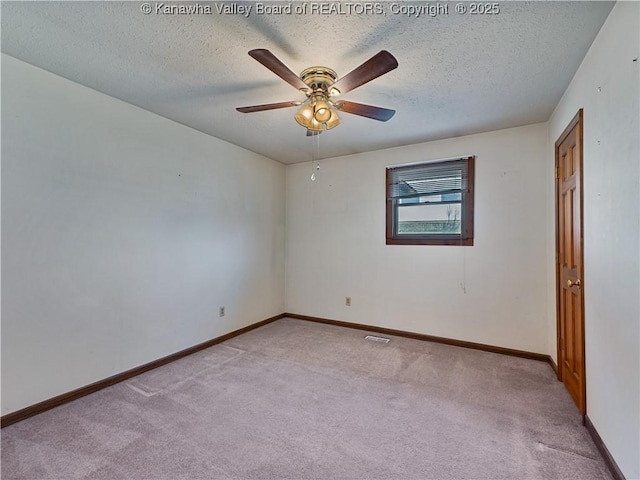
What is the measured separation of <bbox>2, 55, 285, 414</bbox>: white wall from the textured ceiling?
308 millimetres

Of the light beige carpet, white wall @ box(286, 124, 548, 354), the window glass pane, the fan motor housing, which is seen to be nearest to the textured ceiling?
the fan motor housing

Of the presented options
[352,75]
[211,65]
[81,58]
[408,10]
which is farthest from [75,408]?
[408,10]

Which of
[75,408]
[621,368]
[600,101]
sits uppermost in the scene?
[600,101]

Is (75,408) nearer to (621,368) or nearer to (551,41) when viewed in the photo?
(621,368)

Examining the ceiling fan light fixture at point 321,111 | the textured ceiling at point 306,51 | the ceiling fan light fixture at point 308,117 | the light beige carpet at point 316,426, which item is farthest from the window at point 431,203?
the ceiling fan light fixture at point 321,111

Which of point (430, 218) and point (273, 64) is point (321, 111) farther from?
point (430, 218)

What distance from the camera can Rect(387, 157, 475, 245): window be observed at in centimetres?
341

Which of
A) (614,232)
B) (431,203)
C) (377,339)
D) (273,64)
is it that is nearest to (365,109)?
(273,64)

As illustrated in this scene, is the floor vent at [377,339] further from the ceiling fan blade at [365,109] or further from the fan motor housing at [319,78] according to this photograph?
the fan motor housing at [319,78]

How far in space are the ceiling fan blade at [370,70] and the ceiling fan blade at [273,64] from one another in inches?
10.2

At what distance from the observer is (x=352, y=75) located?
1.64 meters

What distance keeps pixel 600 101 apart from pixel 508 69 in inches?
23.8

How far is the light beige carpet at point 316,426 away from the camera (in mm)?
1596

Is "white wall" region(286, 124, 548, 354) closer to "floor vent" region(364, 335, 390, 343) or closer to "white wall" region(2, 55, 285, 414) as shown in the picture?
"floor vent" region(364, 335, 390, 343)
